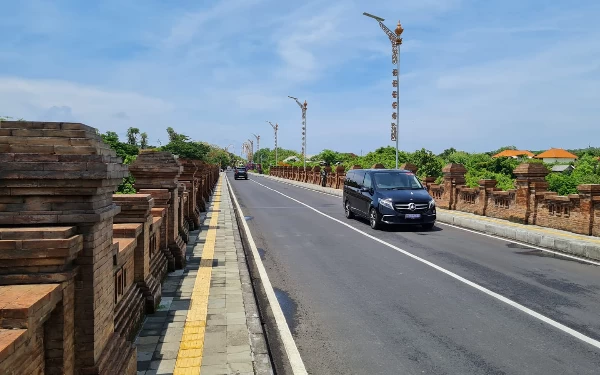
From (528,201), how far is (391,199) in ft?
14.9

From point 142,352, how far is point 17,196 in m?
2.15

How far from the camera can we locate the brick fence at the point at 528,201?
39.8 feet

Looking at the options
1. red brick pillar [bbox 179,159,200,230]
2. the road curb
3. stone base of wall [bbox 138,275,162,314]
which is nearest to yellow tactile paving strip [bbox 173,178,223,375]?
stone base of wall [bbox 138,275,162,314]

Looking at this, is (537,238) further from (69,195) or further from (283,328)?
(69,195)

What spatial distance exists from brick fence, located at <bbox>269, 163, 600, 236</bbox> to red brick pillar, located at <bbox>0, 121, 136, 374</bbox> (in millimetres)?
12514

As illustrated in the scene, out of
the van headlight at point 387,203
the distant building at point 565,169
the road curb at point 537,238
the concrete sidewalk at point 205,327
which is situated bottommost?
the concrete sidewalk at point 205,327

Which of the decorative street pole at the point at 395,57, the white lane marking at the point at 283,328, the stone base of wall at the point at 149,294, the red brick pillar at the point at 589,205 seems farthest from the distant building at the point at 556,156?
the stone base of wall at the point at 149,294

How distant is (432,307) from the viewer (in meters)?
6.35

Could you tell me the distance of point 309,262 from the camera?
932 cm

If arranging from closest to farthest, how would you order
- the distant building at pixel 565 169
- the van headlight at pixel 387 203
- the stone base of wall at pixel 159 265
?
the stone base of wall at pixel 159 265 → the van headlight at pixel 387 203 → the distant building at pixel 565 169

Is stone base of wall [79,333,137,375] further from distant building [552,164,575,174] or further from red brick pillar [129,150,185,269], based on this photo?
distant building [552,164,575,174]

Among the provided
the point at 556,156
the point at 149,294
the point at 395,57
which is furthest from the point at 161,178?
the point at 556,156

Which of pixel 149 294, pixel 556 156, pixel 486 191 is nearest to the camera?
pixel 149 294

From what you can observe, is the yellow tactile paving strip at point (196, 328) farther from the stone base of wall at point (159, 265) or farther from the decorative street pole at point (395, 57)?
the decorative street pole at point (395, 57)
